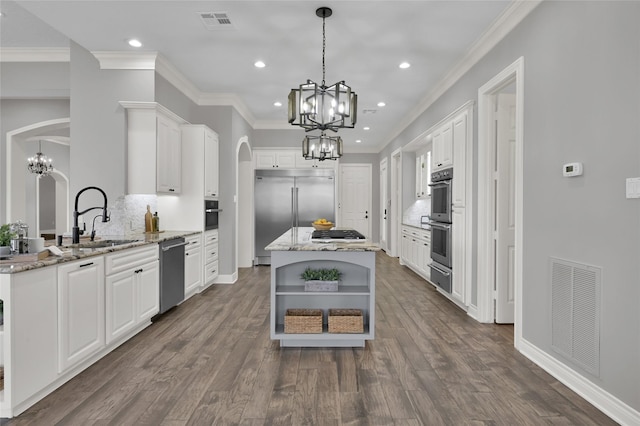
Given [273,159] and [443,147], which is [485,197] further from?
[273,159]

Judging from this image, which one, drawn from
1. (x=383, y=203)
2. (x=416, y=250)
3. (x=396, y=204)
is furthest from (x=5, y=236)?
(x=383, y=203)

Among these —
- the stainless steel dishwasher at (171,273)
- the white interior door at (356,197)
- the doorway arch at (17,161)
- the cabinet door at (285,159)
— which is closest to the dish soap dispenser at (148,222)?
the stainless steel dishwasher at (171,273)

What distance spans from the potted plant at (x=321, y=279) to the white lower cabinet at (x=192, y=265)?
6.51 ft

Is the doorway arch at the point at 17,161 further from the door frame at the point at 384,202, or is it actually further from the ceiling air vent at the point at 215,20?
the door frame at the point at 384,202

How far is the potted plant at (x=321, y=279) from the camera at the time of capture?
302cm

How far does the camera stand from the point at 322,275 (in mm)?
3066

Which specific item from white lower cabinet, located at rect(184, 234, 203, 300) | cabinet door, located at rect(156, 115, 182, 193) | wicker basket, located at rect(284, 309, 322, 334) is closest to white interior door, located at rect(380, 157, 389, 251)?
white lower cabinet, located at rect(184, 234, 203, 300)

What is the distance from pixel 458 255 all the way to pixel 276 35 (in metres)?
3.22

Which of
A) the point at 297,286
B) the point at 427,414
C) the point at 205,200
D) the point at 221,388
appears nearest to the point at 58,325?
the point at 221,388

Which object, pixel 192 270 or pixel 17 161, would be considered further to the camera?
pixel 17 161

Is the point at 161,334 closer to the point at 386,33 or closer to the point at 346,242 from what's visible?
the point at 346,242

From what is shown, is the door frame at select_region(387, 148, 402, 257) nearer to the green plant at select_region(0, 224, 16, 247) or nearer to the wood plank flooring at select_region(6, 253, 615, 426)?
the wood plank flooring at select_region(6, 253, 615, 426)

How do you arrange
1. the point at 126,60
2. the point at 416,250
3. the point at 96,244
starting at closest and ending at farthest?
the point at 96,244 → the point at 126,60 → the point at 416,250

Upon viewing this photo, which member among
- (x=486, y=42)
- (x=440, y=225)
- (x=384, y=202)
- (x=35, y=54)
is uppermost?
(x=35, y=54)
